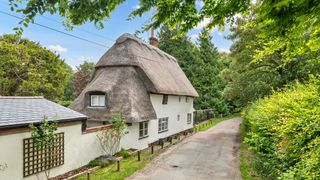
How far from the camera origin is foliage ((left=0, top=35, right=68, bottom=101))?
91.9 feet

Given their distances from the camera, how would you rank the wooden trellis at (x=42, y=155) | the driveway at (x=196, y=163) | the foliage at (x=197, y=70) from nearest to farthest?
the wooden trellis at (x=42, y=155)
the driveway at (x=196, y=163)
the foliage at (x=197, y=70)

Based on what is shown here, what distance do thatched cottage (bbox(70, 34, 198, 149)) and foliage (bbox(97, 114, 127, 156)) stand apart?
937 mm

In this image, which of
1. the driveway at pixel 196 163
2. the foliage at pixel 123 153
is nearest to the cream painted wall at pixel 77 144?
the foliage at pixel 123 153

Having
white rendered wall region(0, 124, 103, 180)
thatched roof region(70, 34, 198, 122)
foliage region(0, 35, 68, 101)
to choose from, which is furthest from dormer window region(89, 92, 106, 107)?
foliage region(0, 35, 68, 101)

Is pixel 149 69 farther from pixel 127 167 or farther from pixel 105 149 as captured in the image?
pixel 127 167

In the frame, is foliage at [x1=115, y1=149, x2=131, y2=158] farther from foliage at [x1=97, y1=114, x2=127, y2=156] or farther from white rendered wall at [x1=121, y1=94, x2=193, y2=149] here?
white rendered wall at [x1=121, y1=94, x2=193, y2=149]

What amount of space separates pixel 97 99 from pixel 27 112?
7389 millimetres

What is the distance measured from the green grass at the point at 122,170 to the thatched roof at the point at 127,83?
114 inches

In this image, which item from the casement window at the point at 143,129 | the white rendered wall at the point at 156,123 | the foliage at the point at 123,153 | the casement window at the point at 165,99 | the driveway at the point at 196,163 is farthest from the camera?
the casement window at the point at 165,99

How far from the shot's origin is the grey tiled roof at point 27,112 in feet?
30.2

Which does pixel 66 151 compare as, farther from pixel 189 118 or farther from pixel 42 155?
pixel 189 118

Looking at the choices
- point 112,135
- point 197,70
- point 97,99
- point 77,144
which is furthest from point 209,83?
point 77,144

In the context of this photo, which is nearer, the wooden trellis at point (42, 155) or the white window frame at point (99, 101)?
the wooden trellis at point (42, 155)

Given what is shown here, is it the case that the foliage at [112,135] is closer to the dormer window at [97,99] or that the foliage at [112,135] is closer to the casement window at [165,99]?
the dormer window at [97,99]
